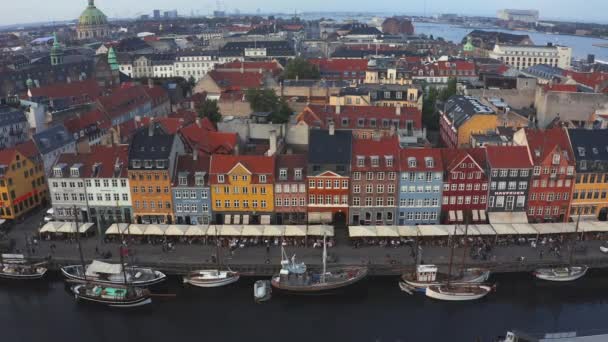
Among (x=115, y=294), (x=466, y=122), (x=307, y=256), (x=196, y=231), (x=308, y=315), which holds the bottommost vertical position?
(x=308, y=315)

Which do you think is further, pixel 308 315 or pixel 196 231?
A: pixel 196 231

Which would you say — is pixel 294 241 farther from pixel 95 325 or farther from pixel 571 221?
pixel 571 221

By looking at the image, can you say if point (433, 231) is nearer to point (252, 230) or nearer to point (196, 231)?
point (252, 230)

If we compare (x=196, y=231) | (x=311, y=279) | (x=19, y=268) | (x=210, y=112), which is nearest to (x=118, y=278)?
(x=196, y=231)

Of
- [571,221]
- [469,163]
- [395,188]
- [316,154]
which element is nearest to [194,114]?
[316,154]

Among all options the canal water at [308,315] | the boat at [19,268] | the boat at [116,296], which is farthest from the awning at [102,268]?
the boat at [19,268]

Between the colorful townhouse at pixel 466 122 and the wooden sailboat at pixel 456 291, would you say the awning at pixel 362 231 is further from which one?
the colorful townhouse at pixel 466 122
